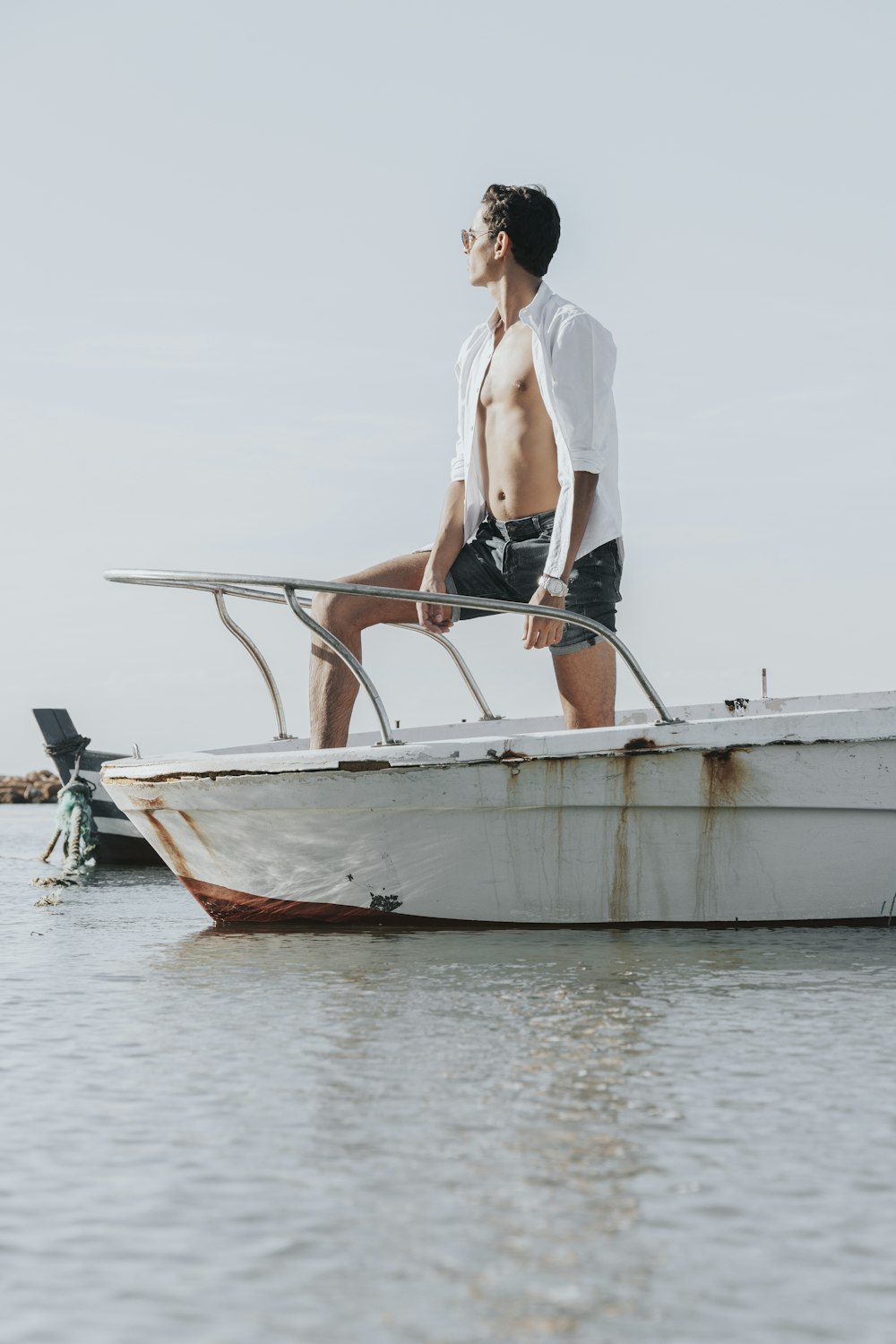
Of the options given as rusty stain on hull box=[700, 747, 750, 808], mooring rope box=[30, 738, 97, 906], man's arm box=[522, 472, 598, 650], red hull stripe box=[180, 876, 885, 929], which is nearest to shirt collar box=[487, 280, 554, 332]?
man's arm box=[522, 472, 598, 650]

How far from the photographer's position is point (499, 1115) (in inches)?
101

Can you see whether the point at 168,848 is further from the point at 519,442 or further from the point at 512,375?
the point at 512,375

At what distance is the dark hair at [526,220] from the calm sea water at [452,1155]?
2.74m

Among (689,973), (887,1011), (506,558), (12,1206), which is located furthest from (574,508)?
(12,1206)

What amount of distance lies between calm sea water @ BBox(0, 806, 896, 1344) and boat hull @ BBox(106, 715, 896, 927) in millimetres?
784

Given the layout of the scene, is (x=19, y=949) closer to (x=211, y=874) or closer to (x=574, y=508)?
(x=211, y=874)

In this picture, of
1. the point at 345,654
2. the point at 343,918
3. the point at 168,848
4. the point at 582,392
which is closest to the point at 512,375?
the point at 582,392

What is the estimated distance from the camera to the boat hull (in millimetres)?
4926

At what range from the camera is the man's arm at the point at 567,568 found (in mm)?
4969

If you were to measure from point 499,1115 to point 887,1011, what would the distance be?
142 cm

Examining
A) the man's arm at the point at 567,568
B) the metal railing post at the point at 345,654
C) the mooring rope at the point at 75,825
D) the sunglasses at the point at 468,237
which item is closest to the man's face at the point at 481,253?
the sunglasses at the point at 468,237

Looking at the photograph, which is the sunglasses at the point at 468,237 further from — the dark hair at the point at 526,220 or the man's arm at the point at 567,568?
the man's arm at the point at 567,568

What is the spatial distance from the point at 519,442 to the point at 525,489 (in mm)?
180

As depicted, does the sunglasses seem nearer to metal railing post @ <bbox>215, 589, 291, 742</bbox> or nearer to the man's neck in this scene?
the man's neck
